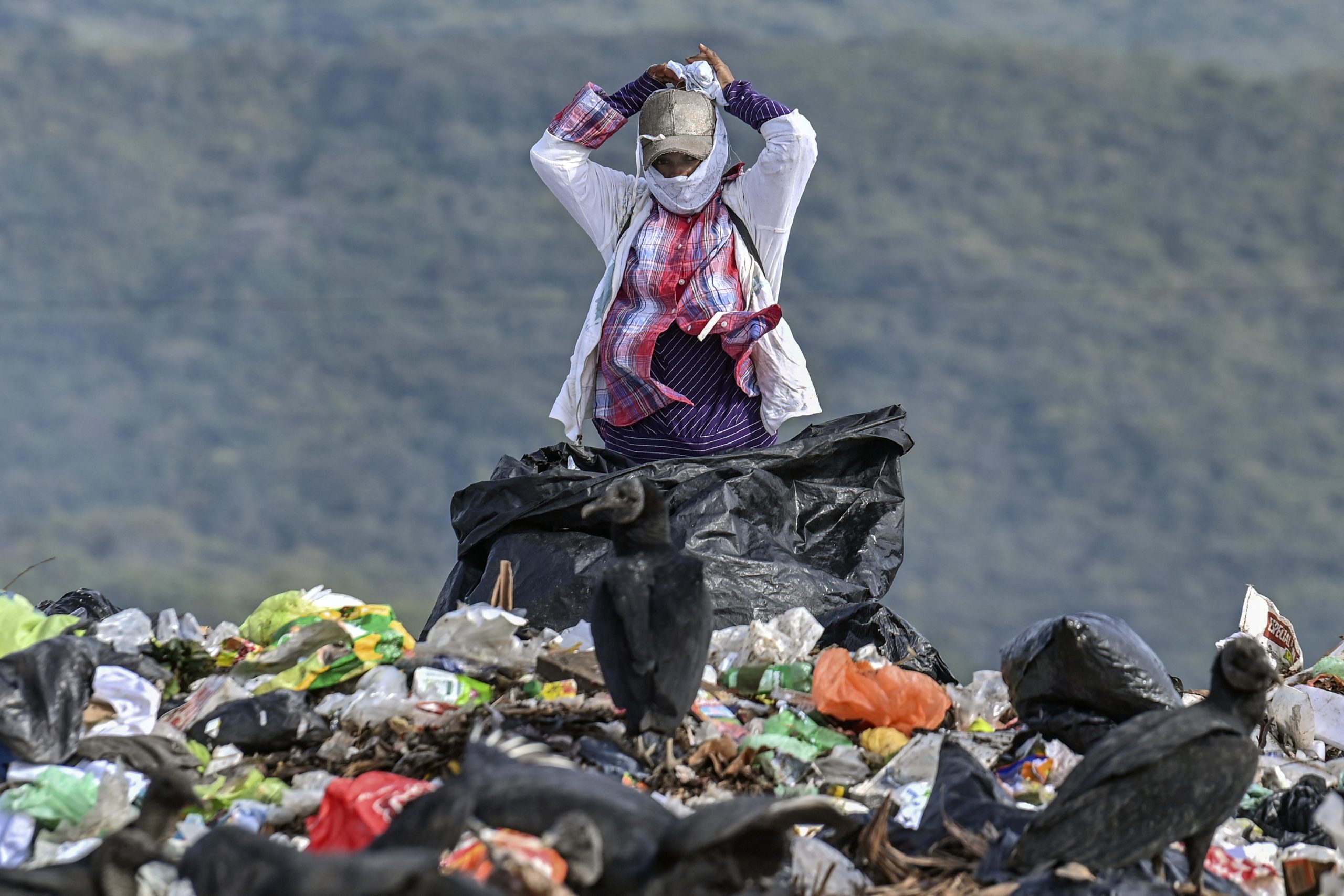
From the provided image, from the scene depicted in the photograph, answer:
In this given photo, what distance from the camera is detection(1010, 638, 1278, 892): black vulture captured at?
2.22m

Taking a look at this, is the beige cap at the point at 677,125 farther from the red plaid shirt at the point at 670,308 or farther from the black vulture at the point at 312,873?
the black vulture at the point at 312,873

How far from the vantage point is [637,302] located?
4.75 meters

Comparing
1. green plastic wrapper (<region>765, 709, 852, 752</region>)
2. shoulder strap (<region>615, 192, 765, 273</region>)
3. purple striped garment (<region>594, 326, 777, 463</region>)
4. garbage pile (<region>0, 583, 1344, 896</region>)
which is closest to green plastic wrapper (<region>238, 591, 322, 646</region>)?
garbage pile (<region>0, 583, 1344, 896</region>)

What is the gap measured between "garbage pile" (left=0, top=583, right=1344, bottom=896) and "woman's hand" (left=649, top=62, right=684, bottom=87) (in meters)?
1.94

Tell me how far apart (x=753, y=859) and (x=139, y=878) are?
1.11 metres

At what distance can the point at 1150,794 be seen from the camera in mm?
2219

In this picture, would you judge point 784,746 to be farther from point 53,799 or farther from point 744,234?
point 744,234

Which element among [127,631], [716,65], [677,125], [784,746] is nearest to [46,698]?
[127,631]

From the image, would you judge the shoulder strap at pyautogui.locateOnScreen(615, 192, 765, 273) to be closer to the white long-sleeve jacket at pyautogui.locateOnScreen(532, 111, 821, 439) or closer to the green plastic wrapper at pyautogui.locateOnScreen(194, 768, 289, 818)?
the white long-sleeve jacket at pyautogui.locateOnScreen(532, 111, 821, 439)

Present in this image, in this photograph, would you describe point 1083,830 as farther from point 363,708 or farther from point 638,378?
point 638,378

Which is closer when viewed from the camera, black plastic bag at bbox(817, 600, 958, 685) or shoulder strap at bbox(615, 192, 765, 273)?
black plastic bag at bbox(817, 600, 958, 685)

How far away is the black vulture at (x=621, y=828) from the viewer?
2.03 metres

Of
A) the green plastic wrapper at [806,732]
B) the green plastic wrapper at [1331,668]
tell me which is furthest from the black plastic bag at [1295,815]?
the green plastic wrapper at [1331,668]

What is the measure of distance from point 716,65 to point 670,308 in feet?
3.02
